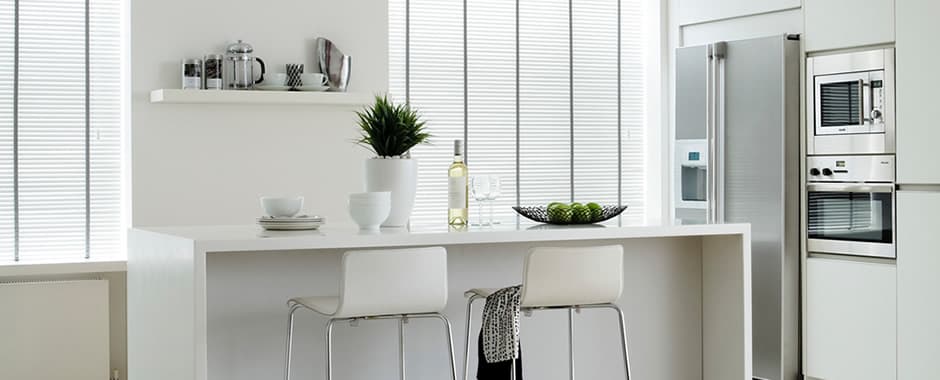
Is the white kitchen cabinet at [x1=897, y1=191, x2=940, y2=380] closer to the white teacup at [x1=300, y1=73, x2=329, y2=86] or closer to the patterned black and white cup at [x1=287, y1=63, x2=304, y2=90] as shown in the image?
the white teacup at [x1=300, y1=73, x2=329, y2=86]

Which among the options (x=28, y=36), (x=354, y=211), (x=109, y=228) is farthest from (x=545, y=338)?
(x=28, y=36)

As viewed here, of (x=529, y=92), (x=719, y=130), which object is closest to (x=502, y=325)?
(x=719, y=130)

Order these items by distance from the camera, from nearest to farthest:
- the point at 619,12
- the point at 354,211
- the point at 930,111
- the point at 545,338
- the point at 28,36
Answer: the point at 354,211, the point at 545,338, the point at 930,111, the point at 28,36, the point at 619,12

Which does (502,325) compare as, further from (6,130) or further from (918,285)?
(6,130)

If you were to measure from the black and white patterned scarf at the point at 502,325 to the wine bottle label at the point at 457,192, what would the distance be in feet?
1.25

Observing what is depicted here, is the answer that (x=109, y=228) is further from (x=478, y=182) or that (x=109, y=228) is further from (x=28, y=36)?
(x=478, y=182)

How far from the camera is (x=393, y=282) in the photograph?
337cm

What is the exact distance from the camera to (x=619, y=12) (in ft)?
22.6

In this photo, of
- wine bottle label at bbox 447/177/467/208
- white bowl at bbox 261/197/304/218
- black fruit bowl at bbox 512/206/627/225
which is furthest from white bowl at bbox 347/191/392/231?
black fruit bowl at bbox 512/206/627/225

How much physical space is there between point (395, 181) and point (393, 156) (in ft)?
0.30

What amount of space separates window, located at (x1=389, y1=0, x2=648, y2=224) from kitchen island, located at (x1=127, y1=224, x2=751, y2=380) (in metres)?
2.06

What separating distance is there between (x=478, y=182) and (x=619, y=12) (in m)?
3.36

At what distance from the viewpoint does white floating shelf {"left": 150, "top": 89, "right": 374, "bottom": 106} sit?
5223mm

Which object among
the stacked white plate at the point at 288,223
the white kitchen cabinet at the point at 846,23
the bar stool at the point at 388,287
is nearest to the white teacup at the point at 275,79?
the stacked white plate at the point at 288,223
